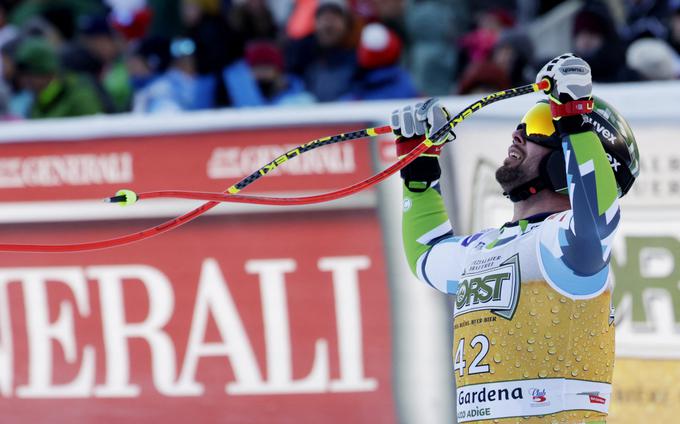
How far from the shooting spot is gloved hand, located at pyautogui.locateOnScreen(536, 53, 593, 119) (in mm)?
3486

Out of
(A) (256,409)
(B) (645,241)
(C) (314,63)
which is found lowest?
(A) (256,409)

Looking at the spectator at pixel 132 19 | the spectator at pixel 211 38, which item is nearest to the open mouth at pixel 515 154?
the spectator at pixel 211 38

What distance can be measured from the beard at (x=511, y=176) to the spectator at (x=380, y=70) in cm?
342

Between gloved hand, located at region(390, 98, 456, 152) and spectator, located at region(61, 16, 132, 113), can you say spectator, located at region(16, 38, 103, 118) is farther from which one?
gloved hand, located at region(390, 98, 456, 152)

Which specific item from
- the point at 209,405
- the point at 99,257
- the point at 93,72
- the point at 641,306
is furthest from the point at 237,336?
the point at 93,72

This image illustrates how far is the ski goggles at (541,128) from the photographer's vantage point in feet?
12.5

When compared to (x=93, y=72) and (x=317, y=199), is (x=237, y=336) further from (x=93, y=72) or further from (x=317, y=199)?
(x=93, y=72)

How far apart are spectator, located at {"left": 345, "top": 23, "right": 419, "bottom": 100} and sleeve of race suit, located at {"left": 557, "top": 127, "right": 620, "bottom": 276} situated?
374cm

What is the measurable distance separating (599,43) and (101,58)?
3.43 meters

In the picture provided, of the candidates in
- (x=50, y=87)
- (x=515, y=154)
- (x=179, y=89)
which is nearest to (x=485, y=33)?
(x=179, y=89)

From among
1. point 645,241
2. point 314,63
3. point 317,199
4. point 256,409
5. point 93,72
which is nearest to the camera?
point 317,199

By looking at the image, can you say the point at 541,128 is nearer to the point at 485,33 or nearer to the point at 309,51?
the point at 309,51

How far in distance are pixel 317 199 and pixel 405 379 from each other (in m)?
2.04

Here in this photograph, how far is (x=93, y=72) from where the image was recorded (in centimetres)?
893
